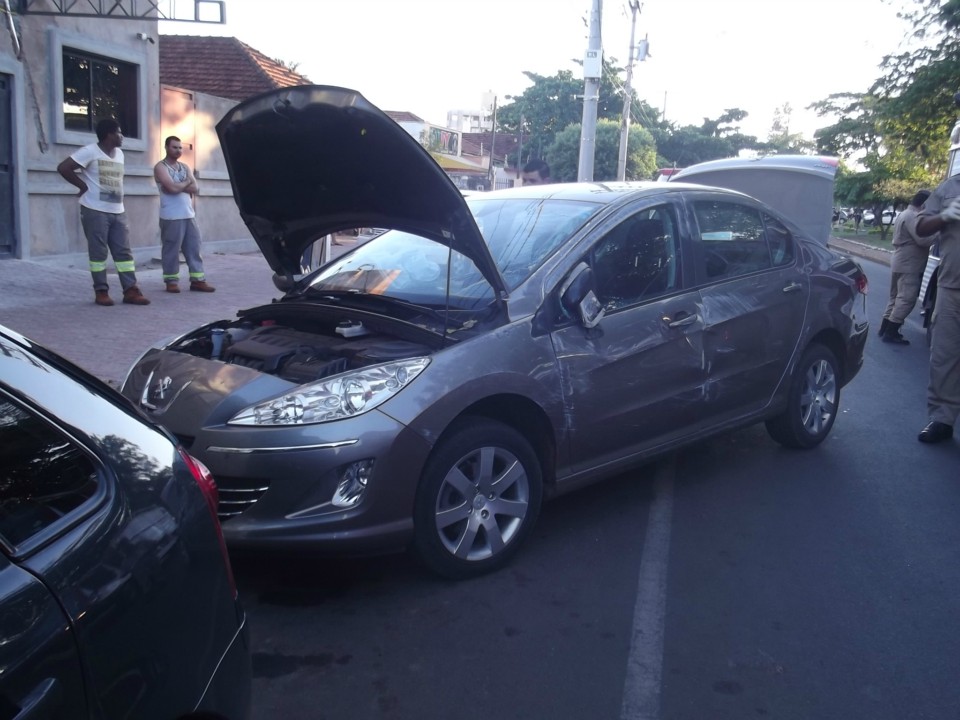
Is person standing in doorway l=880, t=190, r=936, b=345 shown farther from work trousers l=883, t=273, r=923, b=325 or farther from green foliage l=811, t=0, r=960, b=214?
green foliage l=811, t=0, r=960, b=214

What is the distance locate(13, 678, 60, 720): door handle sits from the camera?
159cm

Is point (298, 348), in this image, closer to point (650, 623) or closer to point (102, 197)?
point (650, 623)

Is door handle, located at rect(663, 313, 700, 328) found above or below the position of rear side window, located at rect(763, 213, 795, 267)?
below

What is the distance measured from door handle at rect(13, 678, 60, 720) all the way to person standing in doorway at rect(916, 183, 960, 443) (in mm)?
6317

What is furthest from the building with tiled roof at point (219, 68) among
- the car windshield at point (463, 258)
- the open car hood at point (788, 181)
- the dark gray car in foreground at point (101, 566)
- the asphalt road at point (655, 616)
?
the dark gray car in foreground at point (101, 566)

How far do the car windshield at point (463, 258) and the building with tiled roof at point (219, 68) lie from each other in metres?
16.0

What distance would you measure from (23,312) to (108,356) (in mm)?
2255

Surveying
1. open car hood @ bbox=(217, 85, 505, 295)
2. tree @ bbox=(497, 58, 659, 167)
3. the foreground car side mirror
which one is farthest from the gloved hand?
tree @ bbox=(497, 58, 659, 167)

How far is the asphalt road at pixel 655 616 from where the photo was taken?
336cm

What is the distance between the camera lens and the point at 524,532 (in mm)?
4398

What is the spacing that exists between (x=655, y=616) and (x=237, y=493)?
5.92ft

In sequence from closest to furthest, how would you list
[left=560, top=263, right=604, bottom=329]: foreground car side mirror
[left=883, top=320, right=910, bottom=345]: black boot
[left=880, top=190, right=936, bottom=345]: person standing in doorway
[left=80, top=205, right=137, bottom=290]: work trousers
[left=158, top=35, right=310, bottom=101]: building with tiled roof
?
[left=560, top=263, right=604, bottom=329]: foreground car side mirror → [left=80, top=205, right=137, bottom=290]: work trousers → [left=880, top=190, right=936, bottom=345]: person standing in doorway → [left=883, top=320, right=910, bottom=345]: black boot → [left=158, top=35, right=310, bottom=101]: building with tiled roof

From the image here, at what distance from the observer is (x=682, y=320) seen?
16.7ft

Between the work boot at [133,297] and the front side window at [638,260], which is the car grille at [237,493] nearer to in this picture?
the front side window at [638,260]
